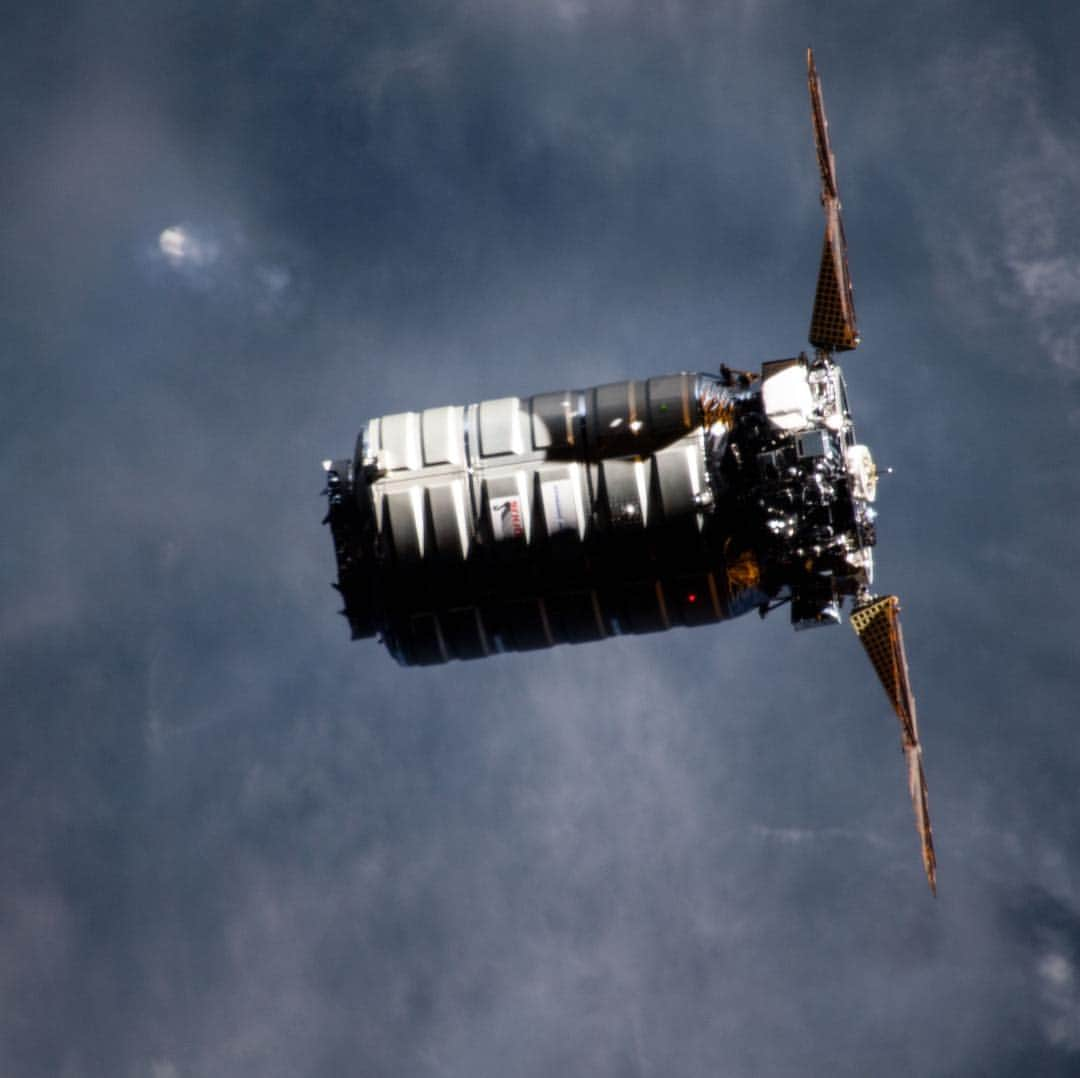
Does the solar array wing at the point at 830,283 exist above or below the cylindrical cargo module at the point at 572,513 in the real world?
above

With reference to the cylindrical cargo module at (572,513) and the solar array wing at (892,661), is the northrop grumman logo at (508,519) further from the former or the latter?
the solar array wing at (892,661)

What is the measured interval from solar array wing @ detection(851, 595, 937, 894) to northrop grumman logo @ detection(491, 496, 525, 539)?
10.2 m

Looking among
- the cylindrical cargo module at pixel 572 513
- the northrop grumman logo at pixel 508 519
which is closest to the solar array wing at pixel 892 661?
the cylindrical cargo module at pixel 572 513

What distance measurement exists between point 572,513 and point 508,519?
6.21ft

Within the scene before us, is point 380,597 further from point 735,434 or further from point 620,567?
point 735,434

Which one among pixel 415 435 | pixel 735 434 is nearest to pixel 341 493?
pixel 415 435

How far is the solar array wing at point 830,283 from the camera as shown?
51250mm

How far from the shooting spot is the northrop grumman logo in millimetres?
50594

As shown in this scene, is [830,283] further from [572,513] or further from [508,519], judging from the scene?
[508,519]

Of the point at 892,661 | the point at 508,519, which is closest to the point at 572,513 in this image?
the point at 508,519

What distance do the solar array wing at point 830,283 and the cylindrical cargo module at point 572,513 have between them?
1802 mm

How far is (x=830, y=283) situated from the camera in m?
51.5

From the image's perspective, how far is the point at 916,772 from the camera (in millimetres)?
50906

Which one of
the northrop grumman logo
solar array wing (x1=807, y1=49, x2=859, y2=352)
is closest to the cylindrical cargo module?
the northrop grumman logo
